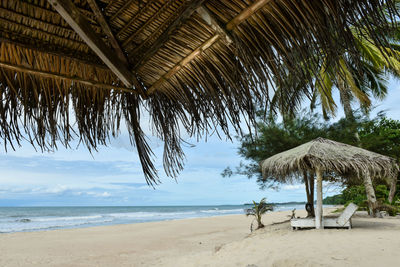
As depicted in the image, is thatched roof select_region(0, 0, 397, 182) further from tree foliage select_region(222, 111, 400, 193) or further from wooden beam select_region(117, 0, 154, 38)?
tree foliage select_region(222, 111, 400, 193)

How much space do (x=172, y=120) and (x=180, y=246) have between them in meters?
6.87

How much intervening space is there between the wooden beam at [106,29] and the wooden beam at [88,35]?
4cm

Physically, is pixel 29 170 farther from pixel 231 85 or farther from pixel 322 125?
pixel 231 85

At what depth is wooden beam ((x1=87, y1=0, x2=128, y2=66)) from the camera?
99 centimetres

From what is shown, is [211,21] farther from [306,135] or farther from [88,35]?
[306,135]

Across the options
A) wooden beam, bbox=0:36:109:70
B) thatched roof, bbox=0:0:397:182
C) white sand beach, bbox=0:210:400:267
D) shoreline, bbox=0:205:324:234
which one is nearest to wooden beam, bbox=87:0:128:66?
thatched roof, bbox=0:0:397:182

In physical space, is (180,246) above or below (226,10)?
below

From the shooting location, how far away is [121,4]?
106cm

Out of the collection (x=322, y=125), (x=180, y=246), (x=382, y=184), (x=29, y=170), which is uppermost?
(x=29, y=170)

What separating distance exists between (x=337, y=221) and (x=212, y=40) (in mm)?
5920

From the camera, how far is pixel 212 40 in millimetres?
957

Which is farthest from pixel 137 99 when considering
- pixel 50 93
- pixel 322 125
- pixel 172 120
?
pixel 322 125

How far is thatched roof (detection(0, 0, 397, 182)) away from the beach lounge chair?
5165 millimetres

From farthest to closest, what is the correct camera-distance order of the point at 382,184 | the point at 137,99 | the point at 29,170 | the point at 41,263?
the point at 29,170
the point at 382,184
the point at 41,263
the point at 137,99
